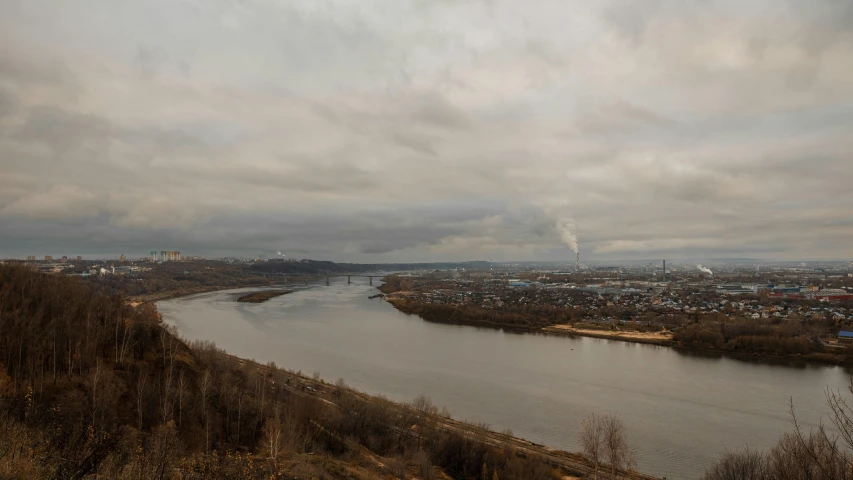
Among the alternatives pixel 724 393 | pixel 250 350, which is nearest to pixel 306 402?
pixel 250 350

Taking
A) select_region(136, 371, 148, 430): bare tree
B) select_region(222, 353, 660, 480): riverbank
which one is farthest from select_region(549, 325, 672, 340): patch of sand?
select_region(136, 371, 148, 430): bare tree

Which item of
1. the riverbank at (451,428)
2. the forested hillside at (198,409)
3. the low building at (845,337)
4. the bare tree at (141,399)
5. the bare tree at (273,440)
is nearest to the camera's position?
the bare tree at (273,440)

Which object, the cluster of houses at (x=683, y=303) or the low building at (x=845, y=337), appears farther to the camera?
the cluster of houses at (x=683, y=303)

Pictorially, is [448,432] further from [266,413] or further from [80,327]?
[80,327]

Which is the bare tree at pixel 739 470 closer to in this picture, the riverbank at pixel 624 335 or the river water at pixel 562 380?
the river water at pixel 562 380

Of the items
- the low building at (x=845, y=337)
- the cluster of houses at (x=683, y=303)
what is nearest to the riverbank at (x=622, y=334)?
the cluster of houses at (x=683, y=303)

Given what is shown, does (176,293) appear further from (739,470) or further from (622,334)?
(739,470)

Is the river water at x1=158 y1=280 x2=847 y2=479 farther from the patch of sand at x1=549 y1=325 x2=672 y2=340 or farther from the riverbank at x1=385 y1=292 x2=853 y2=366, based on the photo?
the patch of sand at x1=549 y1=325 x2=672 y2=340
